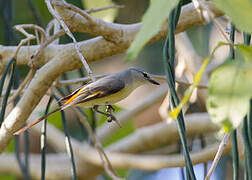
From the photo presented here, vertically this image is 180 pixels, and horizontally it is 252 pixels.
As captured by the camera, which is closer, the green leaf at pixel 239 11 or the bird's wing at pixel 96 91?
the green leaf at pixel 239 11

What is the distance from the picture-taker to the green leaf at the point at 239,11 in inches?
15.1

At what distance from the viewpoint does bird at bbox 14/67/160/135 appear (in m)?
0.95

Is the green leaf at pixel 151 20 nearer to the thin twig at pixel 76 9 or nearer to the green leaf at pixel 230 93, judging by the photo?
the green leaf at pixel 230 93

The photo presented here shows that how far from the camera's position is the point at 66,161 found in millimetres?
2453

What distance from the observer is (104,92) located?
39.4 inches

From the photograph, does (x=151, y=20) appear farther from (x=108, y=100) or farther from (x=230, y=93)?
(x=108, y=100)

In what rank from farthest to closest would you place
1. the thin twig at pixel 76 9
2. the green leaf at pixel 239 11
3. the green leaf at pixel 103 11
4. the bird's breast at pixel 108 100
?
1. the green leaf at pixel 103 11
2. the bird's breast at pixel 108 100
3. the thin twig at pixel 76 9
4. the green leaf at pixel 239 11

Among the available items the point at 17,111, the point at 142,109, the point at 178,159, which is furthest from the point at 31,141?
the point at 17,111

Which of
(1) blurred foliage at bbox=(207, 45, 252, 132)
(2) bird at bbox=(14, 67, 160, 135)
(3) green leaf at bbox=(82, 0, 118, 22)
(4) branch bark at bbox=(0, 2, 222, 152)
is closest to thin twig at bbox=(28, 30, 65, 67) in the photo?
(4) branch bark at bbox=(0, 2, 222, 152)

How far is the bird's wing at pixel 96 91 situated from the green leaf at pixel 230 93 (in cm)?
54

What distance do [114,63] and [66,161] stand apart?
1257mm

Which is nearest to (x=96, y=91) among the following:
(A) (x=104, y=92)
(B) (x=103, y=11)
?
(A) (x=104, y=92)

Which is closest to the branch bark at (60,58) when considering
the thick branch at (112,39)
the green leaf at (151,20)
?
the thick branch at (112,39)

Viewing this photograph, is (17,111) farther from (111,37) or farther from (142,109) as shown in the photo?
(142,109)
